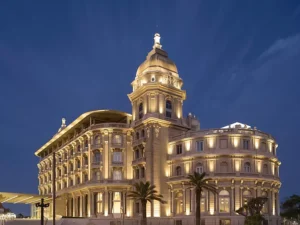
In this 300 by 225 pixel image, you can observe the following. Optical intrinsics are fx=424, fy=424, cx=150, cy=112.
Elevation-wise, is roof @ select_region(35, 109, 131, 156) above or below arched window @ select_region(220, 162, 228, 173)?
above

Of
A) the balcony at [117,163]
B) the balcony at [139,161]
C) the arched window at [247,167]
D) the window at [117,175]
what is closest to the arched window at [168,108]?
the balcony at [139,161]

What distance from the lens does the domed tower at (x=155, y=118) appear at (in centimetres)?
8281

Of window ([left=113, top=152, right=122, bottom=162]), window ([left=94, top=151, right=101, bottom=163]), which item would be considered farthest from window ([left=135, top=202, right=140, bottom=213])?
window ([left=94, top=151, right=101, bottom=163])

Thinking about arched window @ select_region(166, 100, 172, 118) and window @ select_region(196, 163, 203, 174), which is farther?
arched window @ select_region(166, 100, 172, 118)

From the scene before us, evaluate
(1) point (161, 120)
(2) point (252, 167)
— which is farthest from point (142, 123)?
(2) point (252, 167)

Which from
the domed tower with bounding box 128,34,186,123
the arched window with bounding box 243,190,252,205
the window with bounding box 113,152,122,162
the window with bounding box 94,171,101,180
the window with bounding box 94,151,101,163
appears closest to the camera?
the arched window with bounding box 243,190,252,205

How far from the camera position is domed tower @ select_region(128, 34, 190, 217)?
82.8 meters

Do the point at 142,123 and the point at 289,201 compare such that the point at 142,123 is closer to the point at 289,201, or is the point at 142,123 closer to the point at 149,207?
the point at 149,207

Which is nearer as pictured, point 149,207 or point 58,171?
point 149,207

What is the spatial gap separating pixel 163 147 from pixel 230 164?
14.8m

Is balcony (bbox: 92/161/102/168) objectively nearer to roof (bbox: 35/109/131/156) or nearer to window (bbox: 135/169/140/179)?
window (bbox: 135/169/140/179)

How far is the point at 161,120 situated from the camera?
8488cm

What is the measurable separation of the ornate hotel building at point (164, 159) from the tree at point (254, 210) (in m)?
7.17

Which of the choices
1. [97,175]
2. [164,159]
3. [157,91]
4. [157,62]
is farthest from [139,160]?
[157,62]
